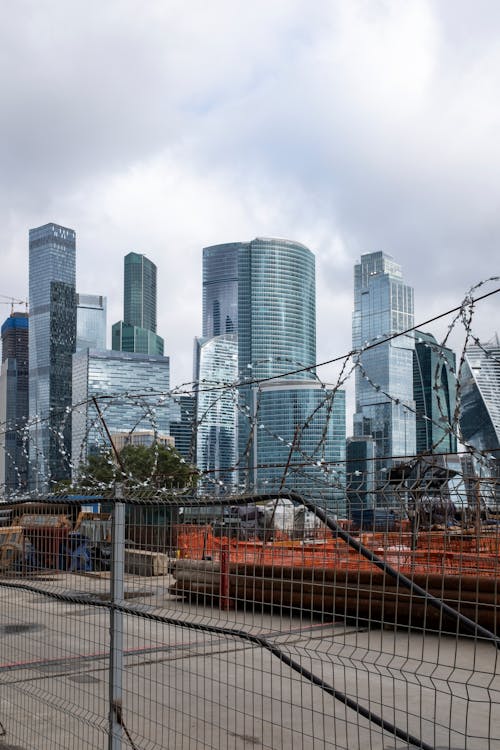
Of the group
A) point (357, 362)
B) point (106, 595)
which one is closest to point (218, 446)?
point (357, 362)

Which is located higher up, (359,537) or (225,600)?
(359,537)

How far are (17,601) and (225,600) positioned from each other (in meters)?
2.32

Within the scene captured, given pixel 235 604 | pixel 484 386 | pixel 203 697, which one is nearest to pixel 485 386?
pixel 484 386

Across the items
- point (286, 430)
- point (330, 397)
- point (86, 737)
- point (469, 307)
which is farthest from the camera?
point (286, 430)

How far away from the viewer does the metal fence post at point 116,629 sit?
3.92 metres

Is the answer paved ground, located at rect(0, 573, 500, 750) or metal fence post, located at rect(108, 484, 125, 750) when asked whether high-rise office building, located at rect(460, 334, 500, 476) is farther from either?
metal fence post, located at rect(108, 484, 125, 750)

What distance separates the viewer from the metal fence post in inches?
154

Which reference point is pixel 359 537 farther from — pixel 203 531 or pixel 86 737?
pixel 86 737

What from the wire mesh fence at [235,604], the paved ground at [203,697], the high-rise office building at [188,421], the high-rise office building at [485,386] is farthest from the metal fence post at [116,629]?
the high-rise office building at [188,421]

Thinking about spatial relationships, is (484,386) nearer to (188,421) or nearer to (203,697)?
(188,421)

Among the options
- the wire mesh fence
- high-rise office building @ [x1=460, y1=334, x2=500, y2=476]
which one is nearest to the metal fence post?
the wire mesh fence

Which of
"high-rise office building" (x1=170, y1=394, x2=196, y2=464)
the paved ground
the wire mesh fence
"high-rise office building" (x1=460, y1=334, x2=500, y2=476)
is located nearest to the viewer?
the wire mesh fence

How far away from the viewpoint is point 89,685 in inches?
249

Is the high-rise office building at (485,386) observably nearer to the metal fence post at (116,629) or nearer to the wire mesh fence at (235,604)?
the wire mesh fence at (235,604)
